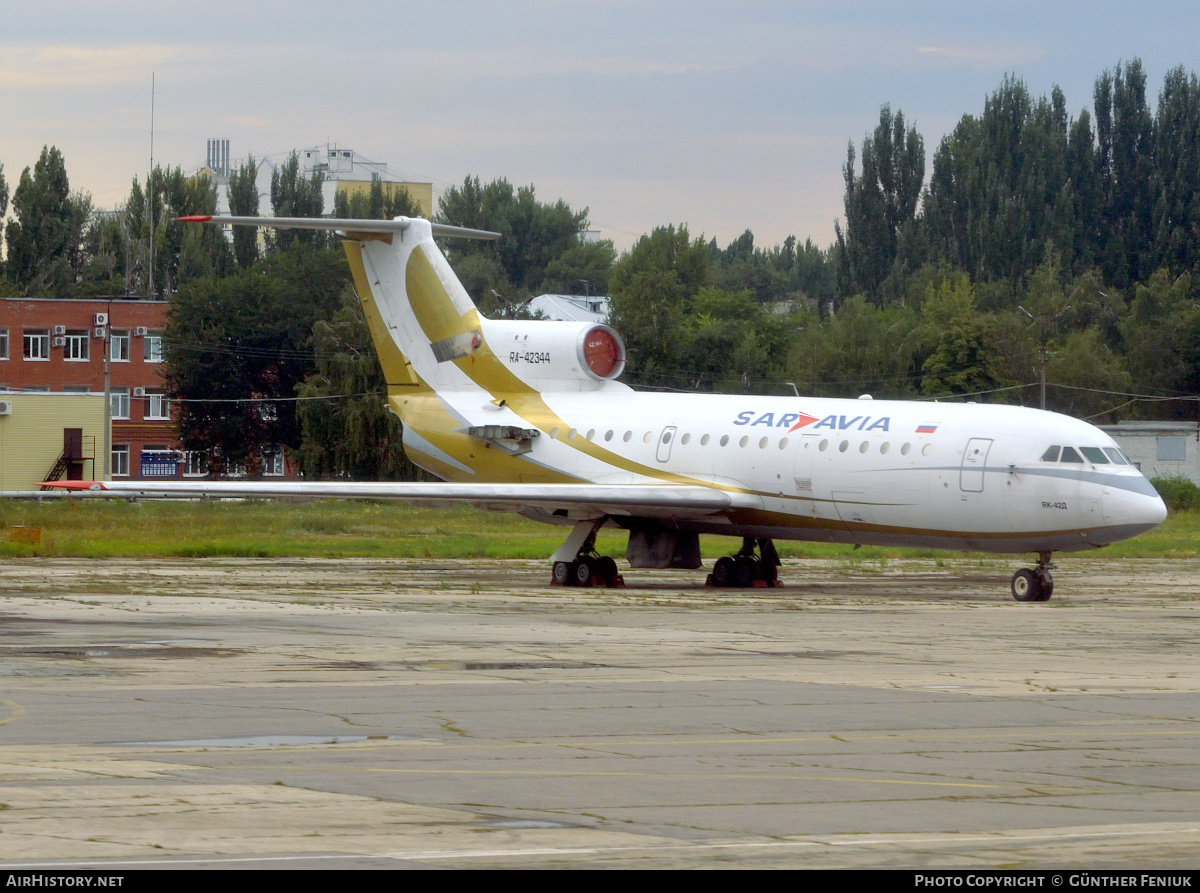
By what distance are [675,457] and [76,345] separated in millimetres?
72425

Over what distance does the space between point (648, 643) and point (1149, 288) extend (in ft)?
242

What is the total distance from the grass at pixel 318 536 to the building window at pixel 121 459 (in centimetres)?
4149

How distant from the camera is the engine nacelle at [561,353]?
114ft

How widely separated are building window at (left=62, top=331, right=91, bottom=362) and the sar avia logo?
72710 millimetres

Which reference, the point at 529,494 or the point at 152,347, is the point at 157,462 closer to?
the point at 152,347

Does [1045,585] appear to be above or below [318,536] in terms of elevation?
above

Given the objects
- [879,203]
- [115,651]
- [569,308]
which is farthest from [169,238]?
[115,651]

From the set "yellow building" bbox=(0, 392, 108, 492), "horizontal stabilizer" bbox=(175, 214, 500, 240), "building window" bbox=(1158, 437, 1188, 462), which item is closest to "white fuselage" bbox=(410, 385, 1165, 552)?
"horizontal stabilizer" bbox=(175, 214, 500, 240)

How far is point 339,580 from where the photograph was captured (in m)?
30.0

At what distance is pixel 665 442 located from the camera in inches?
1277

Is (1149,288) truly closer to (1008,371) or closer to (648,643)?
(1008,371)

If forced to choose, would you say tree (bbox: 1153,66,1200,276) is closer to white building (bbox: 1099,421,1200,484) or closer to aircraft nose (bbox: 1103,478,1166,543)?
white building (bbox: 1099,421,1200,484)

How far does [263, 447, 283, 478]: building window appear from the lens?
9881 centimetres
